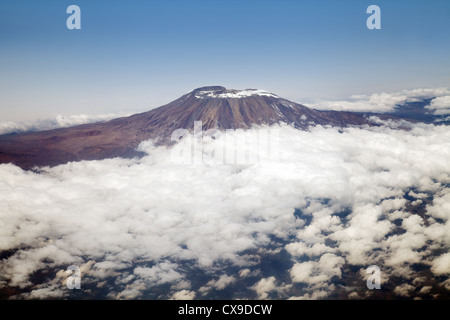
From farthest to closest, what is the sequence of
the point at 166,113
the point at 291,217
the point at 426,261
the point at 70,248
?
the point at 166,113 < the point at 291,217 < the point at 426,261 < the point at 70,248

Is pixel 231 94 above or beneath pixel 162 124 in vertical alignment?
above

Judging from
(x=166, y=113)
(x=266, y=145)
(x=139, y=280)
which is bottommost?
(x=139, y=280)

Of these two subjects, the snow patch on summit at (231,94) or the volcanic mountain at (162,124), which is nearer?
the volcanic mountain at (162,124)

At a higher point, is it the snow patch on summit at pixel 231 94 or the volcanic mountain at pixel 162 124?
the snow patch on summit at pixel 231 94

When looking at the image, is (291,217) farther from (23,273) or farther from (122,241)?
(23,273)

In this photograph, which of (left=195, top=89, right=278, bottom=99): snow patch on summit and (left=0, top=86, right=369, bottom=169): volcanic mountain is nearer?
(left=0, top=86, right=369, bottom=169): volcanic mountain

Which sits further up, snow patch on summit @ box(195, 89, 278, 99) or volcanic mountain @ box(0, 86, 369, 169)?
snow patch on summit @ box(195, 89, 278, 99)

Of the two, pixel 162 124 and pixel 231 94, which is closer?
pixel 162 124

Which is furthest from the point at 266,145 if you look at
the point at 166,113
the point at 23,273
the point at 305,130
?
the point at 23,273
